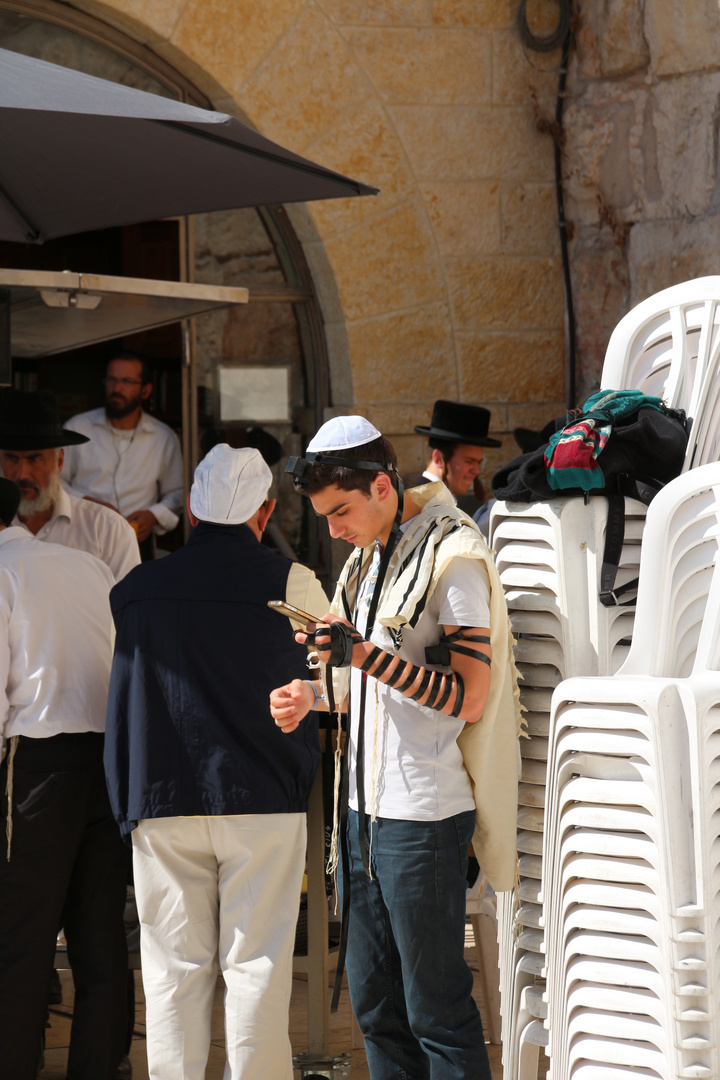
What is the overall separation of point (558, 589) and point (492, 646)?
0.88 feet

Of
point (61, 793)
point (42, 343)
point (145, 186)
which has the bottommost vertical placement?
point (61, 793)

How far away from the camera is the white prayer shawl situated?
2615 millimetres

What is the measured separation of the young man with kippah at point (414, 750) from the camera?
2598 millimetres

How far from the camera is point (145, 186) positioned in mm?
3791

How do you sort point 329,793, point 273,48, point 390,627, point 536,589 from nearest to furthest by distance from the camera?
point 390,627
point 536,589
point 329,793
point 273,48

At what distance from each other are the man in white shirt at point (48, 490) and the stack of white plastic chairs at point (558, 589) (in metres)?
1.68

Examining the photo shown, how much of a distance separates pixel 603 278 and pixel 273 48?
1.87 meters

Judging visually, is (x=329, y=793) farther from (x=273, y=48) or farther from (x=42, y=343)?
(x=273, y=48)

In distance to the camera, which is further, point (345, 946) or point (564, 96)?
point (564, 96)

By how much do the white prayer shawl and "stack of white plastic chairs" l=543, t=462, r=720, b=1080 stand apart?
0.10m

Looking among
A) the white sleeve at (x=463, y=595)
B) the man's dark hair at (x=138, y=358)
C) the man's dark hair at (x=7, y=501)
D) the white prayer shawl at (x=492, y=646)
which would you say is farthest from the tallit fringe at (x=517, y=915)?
the man's dark hair at (x=138, y=358)

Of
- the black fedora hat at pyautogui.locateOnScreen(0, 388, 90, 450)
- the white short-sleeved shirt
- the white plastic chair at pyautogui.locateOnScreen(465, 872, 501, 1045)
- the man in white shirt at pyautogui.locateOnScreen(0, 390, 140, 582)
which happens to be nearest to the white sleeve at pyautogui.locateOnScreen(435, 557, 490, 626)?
the white short-sleeved shirt

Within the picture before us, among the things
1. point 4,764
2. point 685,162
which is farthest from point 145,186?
point 685,162

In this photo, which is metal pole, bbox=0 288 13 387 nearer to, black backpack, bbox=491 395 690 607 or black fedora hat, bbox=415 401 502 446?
black backpack, bbox=491 395 690 607
